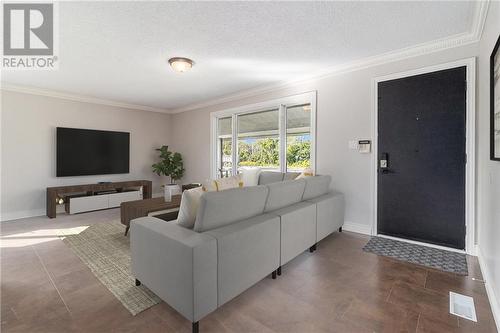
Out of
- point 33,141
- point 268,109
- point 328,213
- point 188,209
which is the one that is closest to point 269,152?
point 268,109

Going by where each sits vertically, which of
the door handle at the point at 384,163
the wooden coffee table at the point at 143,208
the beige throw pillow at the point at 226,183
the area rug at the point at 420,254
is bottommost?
the area rug at the point at 420,254

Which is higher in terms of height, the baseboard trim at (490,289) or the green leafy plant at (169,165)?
the green leafy plant at (169,165)

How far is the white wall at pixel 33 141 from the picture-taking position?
4.31 metres

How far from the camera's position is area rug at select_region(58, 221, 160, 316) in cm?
187

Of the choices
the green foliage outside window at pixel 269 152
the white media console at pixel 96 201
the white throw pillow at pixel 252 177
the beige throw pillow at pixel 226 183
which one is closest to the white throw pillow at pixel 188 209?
the beige throw pillow at pixel 226 183

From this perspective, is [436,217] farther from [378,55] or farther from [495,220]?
[378,55]

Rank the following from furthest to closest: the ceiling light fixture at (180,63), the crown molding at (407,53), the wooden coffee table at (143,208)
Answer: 1. the ceiling light fixture at (180,63)
2. the wooden coffee table at (143,208)
3. the crown molding at (407,53)

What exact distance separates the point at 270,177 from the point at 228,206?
2.44 m

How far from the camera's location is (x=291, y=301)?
72.4 inches

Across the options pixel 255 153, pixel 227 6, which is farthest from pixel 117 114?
pixel 227 6

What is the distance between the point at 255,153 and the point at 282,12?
2980 mm

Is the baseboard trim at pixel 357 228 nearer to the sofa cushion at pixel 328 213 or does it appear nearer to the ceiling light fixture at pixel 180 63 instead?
the sofa cushion at pixel 328 213

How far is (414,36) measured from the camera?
106 inches

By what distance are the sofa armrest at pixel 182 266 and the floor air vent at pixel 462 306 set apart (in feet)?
5.70
